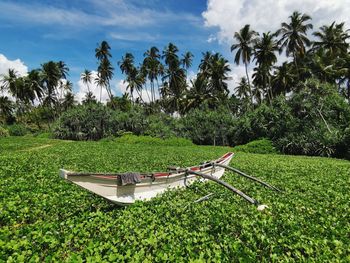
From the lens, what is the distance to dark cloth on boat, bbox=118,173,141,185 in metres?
5.04

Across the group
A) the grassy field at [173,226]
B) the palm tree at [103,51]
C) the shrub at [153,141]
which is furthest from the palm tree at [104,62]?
the grassy field at [173,226]

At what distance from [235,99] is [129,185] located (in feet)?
A: 142

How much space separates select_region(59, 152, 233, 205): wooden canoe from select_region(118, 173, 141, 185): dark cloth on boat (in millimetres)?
74

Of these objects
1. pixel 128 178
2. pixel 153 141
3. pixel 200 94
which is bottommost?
pixel 128 178

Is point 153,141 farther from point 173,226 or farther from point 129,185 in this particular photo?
point 173,226

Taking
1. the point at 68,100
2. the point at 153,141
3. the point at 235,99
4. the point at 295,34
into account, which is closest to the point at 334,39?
the point at 295,34

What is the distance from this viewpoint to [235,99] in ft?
152

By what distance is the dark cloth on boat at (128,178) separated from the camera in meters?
5.04

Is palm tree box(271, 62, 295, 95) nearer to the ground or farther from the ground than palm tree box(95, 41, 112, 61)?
nearer to the ground

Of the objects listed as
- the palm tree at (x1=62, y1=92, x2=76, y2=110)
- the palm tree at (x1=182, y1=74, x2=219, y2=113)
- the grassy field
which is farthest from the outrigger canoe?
the palm tree at (x1=62, y1=92, x2=76, y2=110)

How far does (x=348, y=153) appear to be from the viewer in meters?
20.0

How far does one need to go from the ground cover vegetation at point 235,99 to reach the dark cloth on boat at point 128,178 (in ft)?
66.6

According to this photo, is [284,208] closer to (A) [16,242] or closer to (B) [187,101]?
(A) [16,242]

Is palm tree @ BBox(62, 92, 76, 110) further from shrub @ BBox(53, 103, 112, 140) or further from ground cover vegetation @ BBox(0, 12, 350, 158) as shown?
shrub @ BBox(53, 103, 112, 140)
